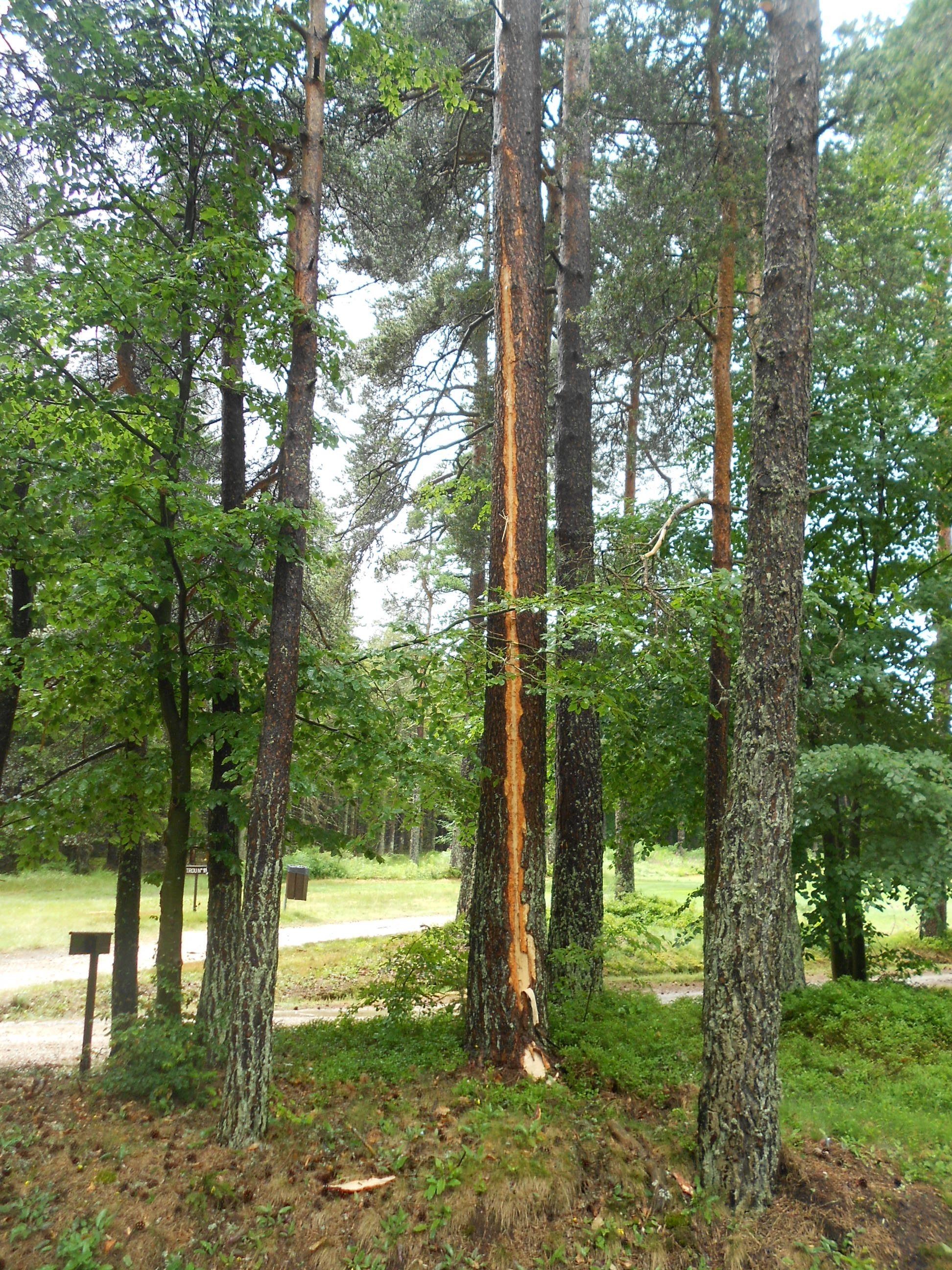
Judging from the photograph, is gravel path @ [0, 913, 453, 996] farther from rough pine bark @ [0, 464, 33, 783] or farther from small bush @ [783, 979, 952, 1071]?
small bush @ [783, 979, 952, 1071]

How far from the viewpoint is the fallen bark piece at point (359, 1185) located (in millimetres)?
4688

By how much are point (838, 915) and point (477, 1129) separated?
225 inches

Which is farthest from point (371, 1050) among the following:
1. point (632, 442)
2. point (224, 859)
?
point (632, 442)

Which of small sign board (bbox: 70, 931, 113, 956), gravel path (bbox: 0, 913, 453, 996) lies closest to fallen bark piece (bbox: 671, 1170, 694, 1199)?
small sign board (bbox: 70, 931, 113, 956)

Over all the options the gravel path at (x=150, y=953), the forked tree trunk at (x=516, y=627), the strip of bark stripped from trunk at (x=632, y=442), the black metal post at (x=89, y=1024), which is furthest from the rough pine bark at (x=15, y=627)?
the strip of bark stripped from trunk at (x=632, y=442)

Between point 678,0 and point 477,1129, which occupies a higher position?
point 678,0

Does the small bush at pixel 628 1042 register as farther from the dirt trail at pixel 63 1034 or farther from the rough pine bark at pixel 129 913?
the rough pine bark at pixel 129 913

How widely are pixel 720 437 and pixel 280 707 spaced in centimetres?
582

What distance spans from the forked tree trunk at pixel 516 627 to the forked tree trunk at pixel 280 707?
1.62 metres

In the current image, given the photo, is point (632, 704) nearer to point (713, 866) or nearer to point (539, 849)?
point (713, 866)

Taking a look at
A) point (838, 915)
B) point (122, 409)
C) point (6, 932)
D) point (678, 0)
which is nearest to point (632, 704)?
point (838, 915)

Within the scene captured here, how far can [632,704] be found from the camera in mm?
9562

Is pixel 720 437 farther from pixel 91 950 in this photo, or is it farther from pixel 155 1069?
pixel 91 950

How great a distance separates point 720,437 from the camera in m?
8.88
